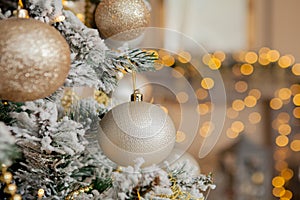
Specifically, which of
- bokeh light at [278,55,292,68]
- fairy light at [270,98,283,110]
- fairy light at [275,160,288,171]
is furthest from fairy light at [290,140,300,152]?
bokeh light at [278,55,292,68]

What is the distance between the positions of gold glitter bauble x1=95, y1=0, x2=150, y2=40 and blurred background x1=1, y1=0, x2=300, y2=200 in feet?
6.12

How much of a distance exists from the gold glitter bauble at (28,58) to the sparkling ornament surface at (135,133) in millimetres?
138

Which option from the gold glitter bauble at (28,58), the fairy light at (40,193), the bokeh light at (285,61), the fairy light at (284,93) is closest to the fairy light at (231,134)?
the fairy light at (284,93)

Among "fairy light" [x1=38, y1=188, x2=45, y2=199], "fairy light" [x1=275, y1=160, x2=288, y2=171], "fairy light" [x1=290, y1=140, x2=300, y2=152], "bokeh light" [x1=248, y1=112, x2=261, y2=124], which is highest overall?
"fairy light" [x1=38, y1=188, x2=45, y2=199]

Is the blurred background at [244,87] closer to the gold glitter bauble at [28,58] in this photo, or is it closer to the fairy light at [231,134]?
the fairy light at [231,134]

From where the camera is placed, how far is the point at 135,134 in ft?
2.00

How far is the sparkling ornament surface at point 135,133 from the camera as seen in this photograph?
1.99ft

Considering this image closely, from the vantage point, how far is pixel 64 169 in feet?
1.99

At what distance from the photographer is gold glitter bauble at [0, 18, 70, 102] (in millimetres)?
468

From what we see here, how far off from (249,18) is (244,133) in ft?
2.41

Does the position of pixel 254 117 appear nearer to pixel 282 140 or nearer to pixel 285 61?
pixel 282 140

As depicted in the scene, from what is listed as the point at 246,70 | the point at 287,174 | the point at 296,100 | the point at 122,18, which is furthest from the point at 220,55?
the point at 122,18

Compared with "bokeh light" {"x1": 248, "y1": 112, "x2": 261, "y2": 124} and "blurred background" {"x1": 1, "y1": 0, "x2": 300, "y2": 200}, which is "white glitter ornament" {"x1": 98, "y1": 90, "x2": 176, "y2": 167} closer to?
"blurred background" {"x1": 1, "y1": 0, "x2": 300, "y2": 200}

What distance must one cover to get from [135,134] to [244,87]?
2.41m
